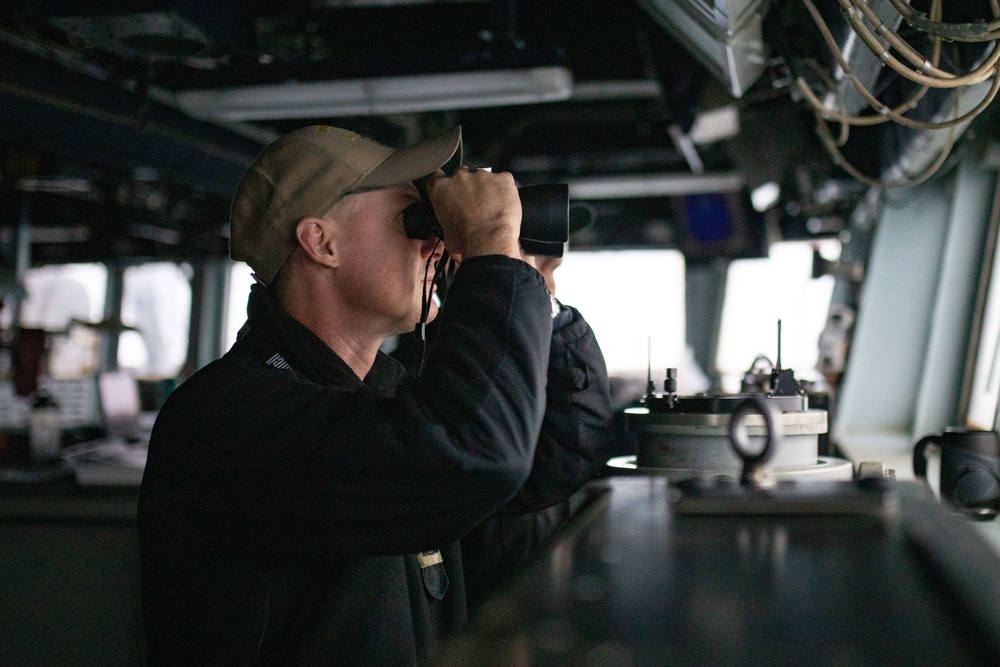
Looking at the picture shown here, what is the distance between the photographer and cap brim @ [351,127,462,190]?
130cm

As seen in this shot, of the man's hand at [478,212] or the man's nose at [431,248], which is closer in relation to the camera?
the man's hand at [478,212]

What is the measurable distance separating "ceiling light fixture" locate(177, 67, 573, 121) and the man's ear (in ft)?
6.49

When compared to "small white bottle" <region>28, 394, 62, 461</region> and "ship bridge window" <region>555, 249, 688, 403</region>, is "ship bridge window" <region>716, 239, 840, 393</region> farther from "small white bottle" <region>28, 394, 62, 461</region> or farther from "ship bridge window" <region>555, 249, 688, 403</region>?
"small white bottle" <region>28, 394, 62, 461</region>

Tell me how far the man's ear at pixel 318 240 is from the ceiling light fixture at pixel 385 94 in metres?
1.98

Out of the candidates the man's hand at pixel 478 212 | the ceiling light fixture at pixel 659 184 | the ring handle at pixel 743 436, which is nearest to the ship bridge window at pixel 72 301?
the ceiling light fixture at pixel 659 184

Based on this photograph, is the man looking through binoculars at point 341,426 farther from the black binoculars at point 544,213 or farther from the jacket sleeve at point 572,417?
the jacket sleeve at point 572,417

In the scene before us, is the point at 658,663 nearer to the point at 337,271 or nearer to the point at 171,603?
the point at 171,603

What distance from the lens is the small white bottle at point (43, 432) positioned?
12.3 feet

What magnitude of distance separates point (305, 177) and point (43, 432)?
3.03 m


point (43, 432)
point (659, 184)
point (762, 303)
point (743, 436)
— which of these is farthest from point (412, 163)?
point (762, 303)

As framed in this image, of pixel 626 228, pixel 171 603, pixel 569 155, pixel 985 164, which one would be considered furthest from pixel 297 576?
pixel 626 228

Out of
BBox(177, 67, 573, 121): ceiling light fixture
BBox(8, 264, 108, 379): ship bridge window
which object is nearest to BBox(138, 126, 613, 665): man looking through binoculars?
BBox(177, 67, 573, 121): ceiling light fixture

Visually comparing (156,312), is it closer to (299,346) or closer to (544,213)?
(299,346)

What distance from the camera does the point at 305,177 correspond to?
1.32 metres
